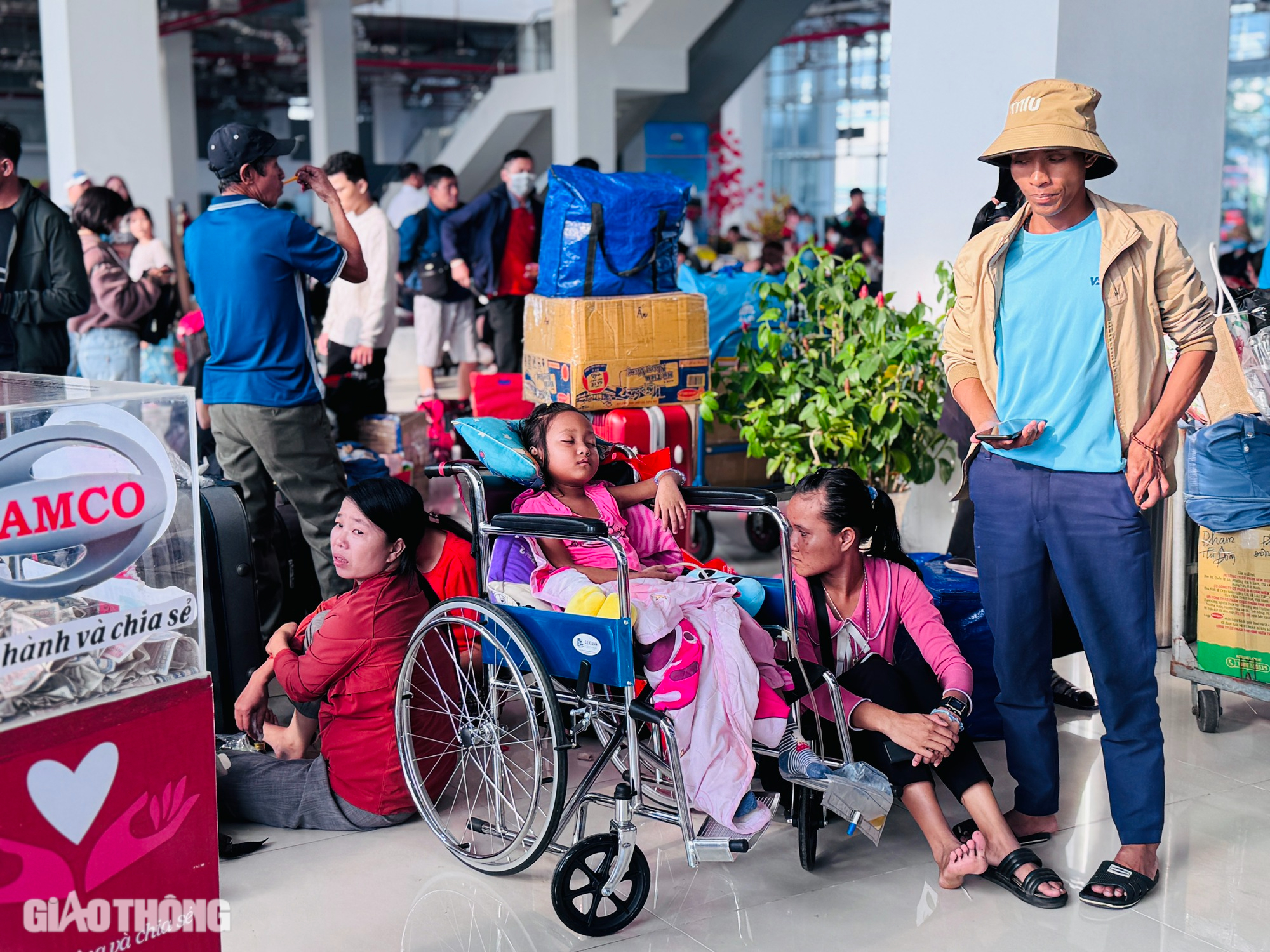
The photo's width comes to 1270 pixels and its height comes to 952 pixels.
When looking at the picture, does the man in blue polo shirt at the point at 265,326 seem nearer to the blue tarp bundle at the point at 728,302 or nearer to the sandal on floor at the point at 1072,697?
the blue tarp bundle at the point at 728,302

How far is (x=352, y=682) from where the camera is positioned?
273cm

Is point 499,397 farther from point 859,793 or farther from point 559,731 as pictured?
point 859,793

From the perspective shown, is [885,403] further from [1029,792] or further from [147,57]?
[147,57]

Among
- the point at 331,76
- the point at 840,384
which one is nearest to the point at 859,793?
the point at 840,384

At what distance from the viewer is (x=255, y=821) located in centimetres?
282

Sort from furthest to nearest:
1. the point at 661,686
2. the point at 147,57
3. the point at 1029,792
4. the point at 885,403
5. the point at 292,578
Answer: the point at 147,57 → the point at 885,403 → the point at 292,578 → the point at 1029,792 → the point at 661,686

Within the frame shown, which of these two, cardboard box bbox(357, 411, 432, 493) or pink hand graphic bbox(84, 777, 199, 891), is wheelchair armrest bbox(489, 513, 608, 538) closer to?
pink hand graphic bbox(84, 777, 199, 891)

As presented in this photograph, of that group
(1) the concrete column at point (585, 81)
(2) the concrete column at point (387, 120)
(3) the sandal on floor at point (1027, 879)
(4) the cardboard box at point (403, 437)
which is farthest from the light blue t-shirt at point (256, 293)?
(2) the concrete column at point (387, 120)

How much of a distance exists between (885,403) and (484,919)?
2.29 metres

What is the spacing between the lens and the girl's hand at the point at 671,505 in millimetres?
2783

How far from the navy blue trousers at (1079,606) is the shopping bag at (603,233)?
185 cm

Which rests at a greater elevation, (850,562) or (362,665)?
(850,562)

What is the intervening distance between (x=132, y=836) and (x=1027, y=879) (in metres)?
1.65

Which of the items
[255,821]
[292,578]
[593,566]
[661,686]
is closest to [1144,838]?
[661,686]
